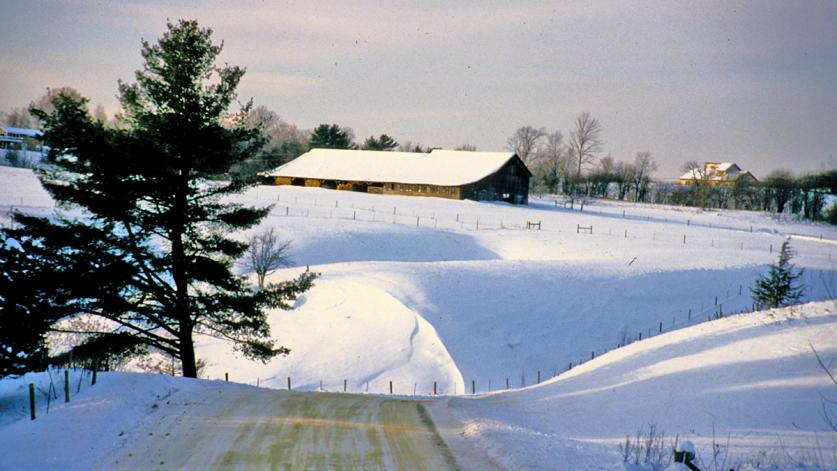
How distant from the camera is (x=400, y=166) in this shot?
85.8 m

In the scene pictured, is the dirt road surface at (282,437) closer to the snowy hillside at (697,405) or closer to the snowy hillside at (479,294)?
the snowy hillside at (697,405)

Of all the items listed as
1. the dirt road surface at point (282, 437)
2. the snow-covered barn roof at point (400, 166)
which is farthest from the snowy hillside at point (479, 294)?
the snow-covered barn roof at point (400, 166)

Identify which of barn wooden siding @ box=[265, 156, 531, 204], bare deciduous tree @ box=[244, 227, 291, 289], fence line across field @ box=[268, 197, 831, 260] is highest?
barn wooden siding @ box=[265, 156, 531, 204]

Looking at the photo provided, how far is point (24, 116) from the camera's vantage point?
183750mm

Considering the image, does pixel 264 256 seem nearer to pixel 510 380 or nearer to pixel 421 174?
pixel 510 380

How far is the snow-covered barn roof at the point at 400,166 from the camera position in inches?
3167

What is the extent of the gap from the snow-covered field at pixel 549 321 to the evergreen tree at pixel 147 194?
928 cm

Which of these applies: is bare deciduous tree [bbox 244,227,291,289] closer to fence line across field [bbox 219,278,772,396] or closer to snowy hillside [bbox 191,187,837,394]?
snowy hillside [bbox 191,187,837,394]

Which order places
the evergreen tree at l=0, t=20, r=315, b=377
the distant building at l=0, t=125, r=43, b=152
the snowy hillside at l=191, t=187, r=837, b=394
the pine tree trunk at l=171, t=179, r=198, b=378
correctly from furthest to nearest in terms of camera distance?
the distant building at l=0, t=125, r=43, b=152 → the snowy hillside at l=191, t=187, r=837, b=394 → the pine tree trunk at l=171, t=179, r=198, b=378 → the evergreen tree at l=0, t=20, r=315, b=377

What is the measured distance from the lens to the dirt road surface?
348 inches

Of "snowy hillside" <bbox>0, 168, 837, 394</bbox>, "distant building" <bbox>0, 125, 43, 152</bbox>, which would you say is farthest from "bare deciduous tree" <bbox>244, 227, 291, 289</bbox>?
"distant building" <bbox>0, 125, 43, 152</bbox>

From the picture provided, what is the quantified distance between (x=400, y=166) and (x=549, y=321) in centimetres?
5720

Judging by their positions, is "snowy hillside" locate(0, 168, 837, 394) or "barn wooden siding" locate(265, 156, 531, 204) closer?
"snowy hillside" locate(0, 168, 837, 394)

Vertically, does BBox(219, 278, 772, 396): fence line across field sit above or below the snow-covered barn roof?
below
